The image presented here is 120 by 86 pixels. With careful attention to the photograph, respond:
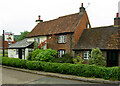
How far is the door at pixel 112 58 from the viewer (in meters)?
13.2

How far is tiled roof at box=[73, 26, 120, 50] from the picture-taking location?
44.3ft

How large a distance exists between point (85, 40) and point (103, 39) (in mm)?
2664

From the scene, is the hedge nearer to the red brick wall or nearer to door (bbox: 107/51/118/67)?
door (bbox: 107/51/118/67)

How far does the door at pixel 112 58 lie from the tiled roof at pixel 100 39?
3.50 ft

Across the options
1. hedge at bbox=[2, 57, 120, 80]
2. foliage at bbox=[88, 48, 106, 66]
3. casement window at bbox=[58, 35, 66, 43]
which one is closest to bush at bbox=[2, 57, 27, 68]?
hedge at bbox=[2, 57, 120, 80]

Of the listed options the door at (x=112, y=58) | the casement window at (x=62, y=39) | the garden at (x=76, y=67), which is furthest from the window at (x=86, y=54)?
the casement window at (x=62, y=39)

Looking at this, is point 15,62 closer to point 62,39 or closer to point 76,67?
point 62,39

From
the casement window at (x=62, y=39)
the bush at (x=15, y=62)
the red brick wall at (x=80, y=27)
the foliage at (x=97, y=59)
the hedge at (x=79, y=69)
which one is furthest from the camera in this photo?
the casement window at (x=62, y=39)

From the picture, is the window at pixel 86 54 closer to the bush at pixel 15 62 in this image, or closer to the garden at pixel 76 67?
the garden at pixel 76 67

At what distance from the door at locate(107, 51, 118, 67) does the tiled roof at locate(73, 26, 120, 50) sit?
1067 mm

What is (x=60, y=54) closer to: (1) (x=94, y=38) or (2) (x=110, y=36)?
(1) (x=94, y=38)

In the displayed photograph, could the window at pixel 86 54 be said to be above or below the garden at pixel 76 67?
above

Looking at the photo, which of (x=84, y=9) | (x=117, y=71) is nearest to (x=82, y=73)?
(x=117, y=71)

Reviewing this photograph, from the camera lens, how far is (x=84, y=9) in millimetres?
17969
